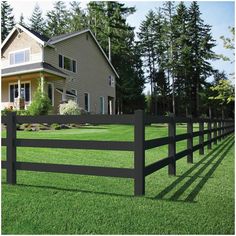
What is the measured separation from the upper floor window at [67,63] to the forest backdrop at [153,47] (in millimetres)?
11674

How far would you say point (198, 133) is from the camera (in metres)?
9.54

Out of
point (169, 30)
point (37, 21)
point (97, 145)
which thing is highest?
Answer: point (37, 21)

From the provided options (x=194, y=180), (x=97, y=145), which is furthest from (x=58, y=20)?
(x=97, y=145)

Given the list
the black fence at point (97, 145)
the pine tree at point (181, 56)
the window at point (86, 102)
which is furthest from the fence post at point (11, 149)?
the pine tree at point (181, 56)

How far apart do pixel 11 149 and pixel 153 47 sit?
4484 centimetres

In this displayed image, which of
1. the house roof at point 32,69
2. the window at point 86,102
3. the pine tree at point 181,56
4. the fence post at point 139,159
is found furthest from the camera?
the pine tree at point 181,56

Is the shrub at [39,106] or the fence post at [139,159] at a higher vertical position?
the shrub at [39,106]

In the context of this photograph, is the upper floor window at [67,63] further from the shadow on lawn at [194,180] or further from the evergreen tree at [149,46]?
the evergreen tree at [149,46]

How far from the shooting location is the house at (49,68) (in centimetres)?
2344

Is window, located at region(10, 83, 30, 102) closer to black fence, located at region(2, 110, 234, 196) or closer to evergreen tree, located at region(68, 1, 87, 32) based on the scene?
black fence, located at region(2, 110, 234, 196)

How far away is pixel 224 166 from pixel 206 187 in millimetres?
2527

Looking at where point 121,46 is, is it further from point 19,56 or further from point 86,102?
point 19,56

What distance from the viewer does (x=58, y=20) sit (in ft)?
156

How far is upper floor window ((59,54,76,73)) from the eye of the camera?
25.9m
